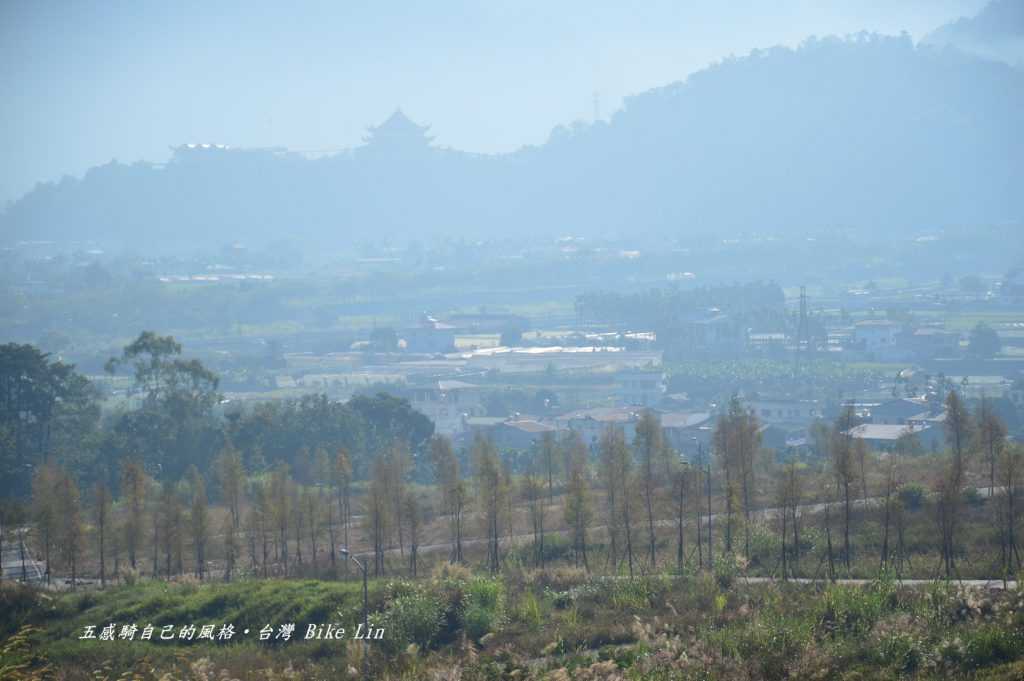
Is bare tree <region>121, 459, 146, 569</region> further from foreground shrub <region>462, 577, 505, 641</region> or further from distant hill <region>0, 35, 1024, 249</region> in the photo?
distant hill <region>0, 35, 1024, 249</region>

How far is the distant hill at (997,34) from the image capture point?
89.2 metres

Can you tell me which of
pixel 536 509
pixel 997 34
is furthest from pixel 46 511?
pixel 997 34

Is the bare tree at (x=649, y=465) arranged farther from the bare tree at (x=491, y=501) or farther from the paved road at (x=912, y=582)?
the bare tree at (x=491, y=501)

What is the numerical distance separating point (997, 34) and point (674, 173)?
2723 cm

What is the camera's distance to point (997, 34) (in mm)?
90875

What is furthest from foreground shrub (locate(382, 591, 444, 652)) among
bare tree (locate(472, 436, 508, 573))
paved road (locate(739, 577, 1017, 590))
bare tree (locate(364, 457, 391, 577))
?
bare tree (locate(364, 457, 391, 577))

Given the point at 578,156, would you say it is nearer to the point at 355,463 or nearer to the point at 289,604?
the point at 355,463

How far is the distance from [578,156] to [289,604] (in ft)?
→ 268

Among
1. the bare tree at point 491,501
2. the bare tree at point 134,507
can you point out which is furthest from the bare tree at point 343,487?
the bare tree at point 134,507

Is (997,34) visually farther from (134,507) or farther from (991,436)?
(134,507)

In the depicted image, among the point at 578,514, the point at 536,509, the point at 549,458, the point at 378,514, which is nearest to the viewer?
the point at 578,514

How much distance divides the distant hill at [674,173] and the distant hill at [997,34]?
17.9 feet

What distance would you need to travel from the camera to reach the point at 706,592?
1024cm

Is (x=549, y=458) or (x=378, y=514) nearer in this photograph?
(x=378, y=514)
